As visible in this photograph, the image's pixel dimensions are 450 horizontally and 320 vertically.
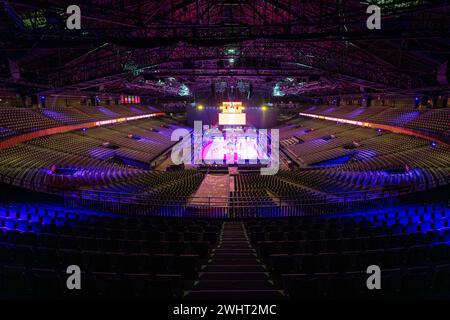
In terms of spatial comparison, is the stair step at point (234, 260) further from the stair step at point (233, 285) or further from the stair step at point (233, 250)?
the stair step at point (233, 285)

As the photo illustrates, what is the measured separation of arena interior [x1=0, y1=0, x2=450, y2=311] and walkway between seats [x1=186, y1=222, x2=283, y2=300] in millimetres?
42

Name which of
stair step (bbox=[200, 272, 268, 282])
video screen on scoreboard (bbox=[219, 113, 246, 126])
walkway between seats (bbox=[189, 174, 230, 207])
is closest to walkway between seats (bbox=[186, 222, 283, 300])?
stair step (bbox=[200, 272, 268, 282])

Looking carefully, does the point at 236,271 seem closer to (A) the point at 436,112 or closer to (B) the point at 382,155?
(B) the point at 382,155

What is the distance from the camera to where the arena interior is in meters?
6.12

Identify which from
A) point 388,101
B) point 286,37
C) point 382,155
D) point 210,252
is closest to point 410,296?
point 210,252

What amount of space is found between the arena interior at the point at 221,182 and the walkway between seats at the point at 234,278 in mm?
42

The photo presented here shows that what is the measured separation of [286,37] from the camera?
14.0 m

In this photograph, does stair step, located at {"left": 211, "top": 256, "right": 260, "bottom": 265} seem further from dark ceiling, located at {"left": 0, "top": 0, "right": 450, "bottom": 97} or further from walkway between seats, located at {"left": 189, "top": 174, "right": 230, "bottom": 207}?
dark ceiling, located at {"left": 0, "top": 0, "right": 450, "bottom": 97}

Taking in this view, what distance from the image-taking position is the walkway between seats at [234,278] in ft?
19.2

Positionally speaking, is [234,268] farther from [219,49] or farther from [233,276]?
[219,49]

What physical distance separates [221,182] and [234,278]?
15036mm

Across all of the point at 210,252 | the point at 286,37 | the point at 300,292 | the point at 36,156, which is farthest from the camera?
the point at 36,156

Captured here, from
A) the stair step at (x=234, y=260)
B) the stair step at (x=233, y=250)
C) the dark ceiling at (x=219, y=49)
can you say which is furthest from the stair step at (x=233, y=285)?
the dark ceiling at (x=219, y=49)
